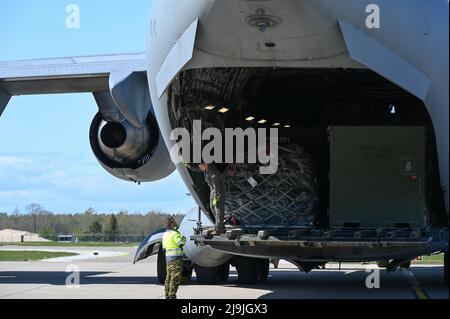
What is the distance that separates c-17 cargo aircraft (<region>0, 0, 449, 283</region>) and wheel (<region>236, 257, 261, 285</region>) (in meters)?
0.02

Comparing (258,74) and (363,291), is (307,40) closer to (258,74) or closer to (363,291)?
(258,74)

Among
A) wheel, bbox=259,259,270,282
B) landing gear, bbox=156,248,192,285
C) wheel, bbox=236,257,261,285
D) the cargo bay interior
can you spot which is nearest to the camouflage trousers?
the cargo bay interior

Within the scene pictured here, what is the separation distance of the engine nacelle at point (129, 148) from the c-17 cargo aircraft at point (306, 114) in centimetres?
3

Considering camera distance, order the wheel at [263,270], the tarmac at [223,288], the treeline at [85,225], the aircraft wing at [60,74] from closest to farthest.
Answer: the tarmac at [223,288], the aircraft wing at [60,74], the wheel at [263,270], the treeline at [85,225]

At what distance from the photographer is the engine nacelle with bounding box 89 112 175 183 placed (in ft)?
47.7

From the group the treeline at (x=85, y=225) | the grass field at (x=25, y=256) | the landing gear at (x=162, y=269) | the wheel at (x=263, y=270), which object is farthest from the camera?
the treeline at (x=85, y=225)

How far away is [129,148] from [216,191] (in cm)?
389

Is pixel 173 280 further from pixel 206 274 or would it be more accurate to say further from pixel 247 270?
pixel 247 270

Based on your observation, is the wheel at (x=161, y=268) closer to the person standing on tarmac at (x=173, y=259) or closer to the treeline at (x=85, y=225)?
the person standing on tarmac at (x=173, y=259)

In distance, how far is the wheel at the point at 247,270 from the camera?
568 inches

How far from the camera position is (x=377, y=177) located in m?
11.2

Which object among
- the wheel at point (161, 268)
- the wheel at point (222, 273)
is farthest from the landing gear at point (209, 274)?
the wheel at point (161, 268)

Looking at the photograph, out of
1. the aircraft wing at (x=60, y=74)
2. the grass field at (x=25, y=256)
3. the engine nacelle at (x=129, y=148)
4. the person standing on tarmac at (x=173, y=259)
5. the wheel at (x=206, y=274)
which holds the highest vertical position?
the aircraft wing at (x=60, y=74)
